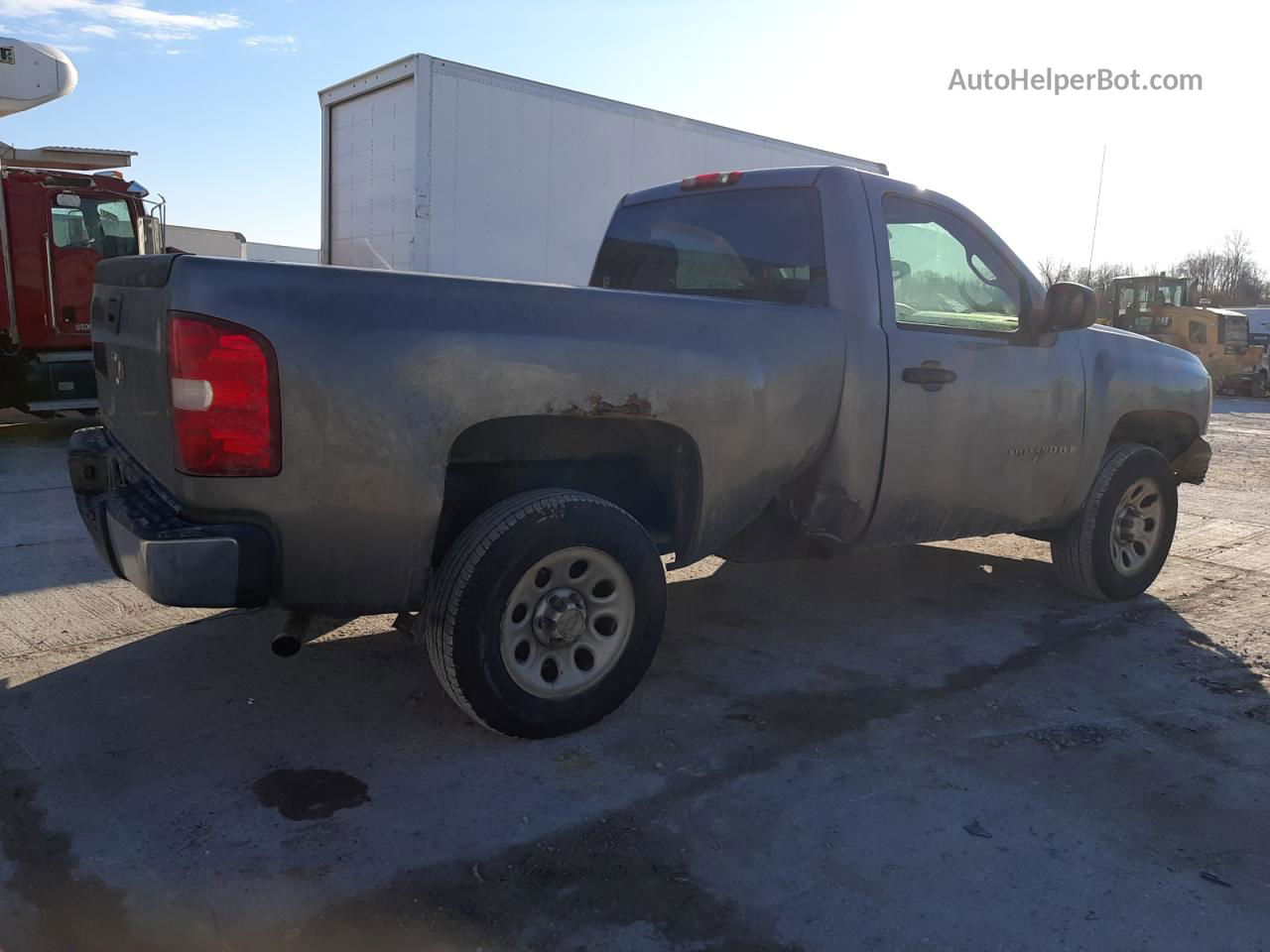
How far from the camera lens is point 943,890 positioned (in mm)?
2633

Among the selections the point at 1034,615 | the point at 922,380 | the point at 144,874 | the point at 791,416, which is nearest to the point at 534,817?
the point at 144,874

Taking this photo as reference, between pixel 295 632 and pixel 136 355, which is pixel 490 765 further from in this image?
pixel 136 355

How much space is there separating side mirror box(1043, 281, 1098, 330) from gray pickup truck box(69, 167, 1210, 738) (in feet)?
0.04

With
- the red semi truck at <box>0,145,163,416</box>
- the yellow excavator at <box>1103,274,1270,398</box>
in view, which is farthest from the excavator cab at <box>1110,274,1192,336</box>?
the red semi truck at <box>0,145,163,416</box>

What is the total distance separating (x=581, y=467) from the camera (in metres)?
3.82

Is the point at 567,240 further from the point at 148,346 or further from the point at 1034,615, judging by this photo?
the point at 148,346

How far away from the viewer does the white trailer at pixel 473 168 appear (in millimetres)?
10219

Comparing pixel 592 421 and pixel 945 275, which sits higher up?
pixel 945 275

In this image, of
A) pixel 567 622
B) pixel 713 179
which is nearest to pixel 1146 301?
pixel 713 179

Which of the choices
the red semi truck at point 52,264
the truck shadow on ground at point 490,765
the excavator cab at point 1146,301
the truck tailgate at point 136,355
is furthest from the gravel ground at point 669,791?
the excavator cab at point 1146,301

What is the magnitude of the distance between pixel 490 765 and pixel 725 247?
2.52 metres

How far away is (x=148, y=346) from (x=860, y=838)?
2.59 metres

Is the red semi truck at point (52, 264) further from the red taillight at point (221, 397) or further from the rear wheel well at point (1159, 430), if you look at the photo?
the rear wheel well at point (1159, 430)

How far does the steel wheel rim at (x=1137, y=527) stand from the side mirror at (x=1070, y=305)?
47.4 inches
